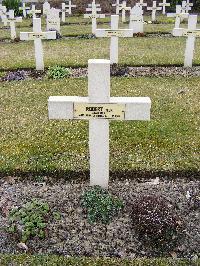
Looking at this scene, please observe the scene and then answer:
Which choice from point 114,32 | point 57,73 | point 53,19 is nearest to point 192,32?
point 114,32

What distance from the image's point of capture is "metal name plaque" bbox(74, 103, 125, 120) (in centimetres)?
→ 505

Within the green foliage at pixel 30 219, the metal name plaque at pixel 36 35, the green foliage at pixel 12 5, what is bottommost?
the green foliage at pixel 30 219

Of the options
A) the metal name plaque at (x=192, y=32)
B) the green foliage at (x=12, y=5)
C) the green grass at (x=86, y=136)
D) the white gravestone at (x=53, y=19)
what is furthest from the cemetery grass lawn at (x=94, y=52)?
the green foliage at (x=12, y=5)

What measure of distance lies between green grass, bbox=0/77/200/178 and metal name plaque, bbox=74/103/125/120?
4.51 feet

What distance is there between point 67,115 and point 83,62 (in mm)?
8290

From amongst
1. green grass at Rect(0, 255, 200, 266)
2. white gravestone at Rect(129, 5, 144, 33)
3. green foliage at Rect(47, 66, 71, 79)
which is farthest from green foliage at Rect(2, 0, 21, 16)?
green grass at Rect(0, 255, 200, 266)

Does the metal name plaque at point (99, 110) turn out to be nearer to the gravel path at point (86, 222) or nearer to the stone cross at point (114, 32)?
the gravel path at point (86, 222)

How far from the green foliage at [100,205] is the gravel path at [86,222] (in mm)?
83

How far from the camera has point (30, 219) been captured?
4895mm

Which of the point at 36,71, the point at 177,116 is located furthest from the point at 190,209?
the point at 36,71

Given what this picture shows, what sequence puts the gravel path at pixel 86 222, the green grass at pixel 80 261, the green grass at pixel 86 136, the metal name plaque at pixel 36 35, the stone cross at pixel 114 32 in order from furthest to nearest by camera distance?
the stone cross at pixel 114 32 → the metal name plaque at pixel 36 35 → the green grass at pixel 86 136 → the gravel path at pixel 86 222 → the green grass at pixel 80 261

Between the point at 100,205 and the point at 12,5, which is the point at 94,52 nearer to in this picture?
the point at 100,205

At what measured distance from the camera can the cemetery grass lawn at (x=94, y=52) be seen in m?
13.1

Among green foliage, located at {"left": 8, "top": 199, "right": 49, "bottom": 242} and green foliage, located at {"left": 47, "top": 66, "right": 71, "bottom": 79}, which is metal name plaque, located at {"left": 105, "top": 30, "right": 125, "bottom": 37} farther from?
green foliage, located at {"left": 8, "top": 199, "right": 49, "bottom": 242}
